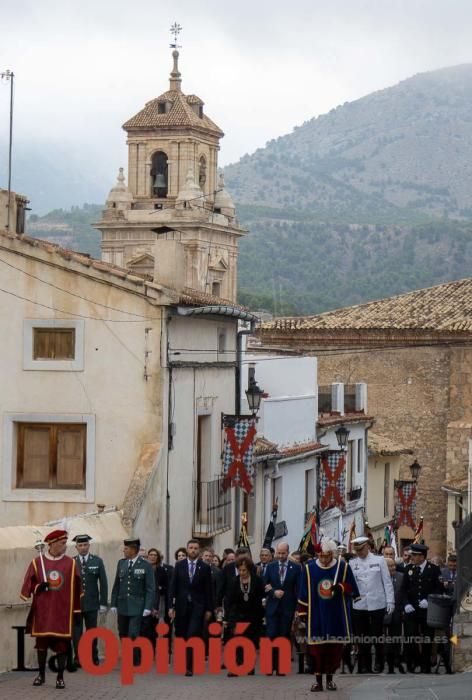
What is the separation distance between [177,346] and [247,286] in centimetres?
13750

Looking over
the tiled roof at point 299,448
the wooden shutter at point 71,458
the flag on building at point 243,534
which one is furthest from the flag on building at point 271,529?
the wooden shutter at point 71,458

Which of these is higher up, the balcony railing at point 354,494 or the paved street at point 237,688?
the balcony railing at point 354,494

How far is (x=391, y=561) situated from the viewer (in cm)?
1947

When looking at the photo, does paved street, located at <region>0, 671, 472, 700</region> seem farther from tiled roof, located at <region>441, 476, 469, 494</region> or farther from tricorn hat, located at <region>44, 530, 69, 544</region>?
tiled roof, located at <region>441, 476, 469, 494</region>

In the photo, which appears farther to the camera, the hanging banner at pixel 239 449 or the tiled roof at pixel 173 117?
the tiled roof at pixel 173 117

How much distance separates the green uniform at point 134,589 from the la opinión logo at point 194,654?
326mm

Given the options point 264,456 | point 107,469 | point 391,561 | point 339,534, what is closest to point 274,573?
point 391,561

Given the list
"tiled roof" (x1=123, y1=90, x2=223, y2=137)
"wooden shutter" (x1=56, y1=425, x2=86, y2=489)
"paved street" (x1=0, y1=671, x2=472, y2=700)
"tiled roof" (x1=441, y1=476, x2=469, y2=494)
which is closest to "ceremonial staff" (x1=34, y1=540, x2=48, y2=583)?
"paved street" (x1=0, y1=671, x2=472, y2=700)

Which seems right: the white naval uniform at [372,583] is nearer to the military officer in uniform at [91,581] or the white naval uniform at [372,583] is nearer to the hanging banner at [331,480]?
the military officer in uniform at [91,581]

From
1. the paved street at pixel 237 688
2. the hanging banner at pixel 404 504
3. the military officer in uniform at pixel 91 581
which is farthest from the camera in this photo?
the hanging banner at pixel 404 504

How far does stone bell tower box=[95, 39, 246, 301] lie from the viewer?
8731 centimetres

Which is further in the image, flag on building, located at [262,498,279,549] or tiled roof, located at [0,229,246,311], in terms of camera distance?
flag on building, located at [262,498,279,549]

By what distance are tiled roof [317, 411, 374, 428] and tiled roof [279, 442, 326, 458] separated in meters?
0.96

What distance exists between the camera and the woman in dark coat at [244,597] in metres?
17.9
